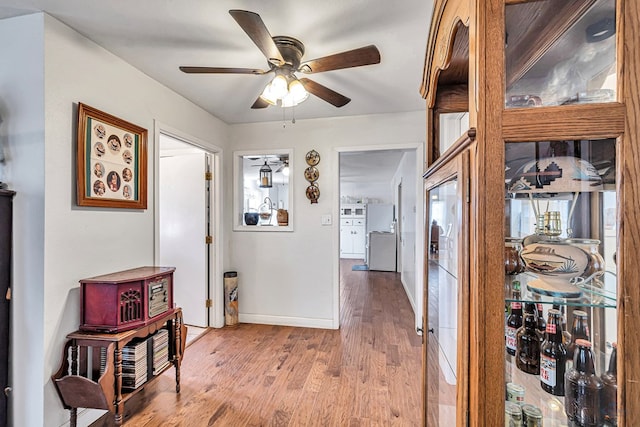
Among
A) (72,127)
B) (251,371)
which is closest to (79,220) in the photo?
(72,127)

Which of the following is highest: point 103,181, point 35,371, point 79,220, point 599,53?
point 599,53

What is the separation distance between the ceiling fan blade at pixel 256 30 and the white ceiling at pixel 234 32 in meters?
0.27

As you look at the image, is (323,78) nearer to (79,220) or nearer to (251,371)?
(79,220)

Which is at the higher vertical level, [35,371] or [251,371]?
[35,371]

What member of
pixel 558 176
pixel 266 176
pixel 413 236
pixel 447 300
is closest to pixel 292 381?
pixel 447 300

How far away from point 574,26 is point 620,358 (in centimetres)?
73

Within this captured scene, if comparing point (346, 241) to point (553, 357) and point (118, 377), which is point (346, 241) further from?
point (553, 357)

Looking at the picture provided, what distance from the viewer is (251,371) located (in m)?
2.35

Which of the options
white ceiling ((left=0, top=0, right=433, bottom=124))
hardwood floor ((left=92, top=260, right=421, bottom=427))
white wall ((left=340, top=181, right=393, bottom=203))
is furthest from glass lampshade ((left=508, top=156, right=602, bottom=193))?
white wall ((left=340, top=181, right=393, bottom=203))

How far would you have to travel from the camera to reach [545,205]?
2.40 feet

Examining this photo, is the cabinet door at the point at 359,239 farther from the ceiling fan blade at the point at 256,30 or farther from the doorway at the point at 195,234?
the ceiling fan blade at the point at 256,30

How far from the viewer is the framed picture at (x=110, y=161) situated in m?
1.74

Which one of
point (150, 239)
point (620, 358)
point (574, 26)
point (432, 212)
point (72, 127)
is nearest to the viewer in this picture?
point (620, 358)

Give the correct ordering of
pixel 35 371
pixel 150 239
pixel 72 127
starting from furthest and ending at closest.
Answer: pixel 150 239 < pixel 72 127 < pixel 35 371
